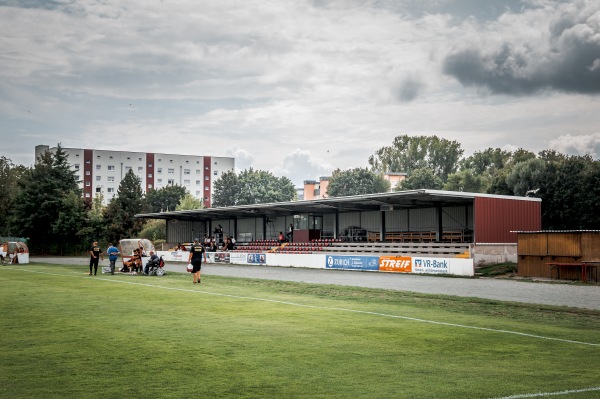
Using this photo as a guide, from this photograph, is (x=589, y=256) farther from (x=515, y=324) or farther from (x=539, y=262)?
(x=515, y=324)

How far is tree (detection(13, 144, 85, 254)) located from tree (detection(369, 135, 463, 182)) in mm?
84985

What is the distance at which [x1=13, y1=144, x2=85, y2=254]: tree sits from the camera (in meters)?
84.2

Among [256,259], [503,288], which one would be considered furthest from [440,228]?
[503,288]

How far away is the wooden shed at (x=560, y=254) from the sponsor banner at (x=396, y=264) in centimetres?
722

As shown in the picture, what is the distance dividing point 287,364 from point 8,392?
4.39 meters

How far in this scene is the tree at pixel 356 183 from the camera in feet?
424

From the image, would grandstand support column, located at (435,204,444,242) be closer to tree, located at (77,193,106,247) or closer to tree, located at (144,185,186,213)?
Answer: tree, located at (77,193,106,247)

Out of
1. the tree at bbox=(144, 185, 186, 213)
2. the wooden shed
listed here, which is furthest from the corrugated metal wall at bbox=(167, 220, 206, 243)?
the tree at bbox=(144, 185, 186, 213)

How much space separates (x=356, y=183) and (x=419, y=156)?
85.2 feet

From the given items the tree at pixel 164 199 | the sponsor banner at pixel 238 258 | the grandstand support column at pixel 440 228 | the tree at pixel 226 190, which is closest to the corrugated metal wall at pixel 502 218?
the grandstand support column at pixel 440 228

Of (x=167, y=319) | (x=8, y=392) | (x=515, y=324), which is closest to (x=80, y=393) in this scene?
(x=8, y=392)

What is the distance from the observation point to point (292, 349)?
1213 cm

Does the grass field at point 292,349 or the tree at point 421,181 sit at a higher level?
the tree at point 421,181

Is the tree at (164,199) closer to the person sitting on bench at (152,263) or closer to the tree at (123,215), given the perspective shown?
the tree at (123,215)
